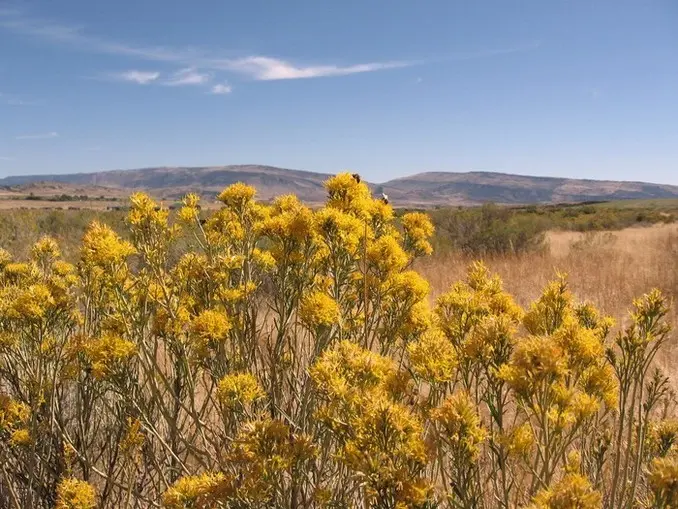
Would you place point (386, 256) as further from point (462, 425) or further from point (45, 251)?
point (45, 251)

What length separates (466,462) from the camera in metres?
1.56

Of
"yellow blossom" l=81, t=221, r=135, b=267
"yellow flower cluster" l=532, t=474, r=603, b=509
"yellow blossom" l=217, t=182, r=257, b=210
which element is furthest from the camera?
"yellow blossom" l=217, t=182, r=257, b=210

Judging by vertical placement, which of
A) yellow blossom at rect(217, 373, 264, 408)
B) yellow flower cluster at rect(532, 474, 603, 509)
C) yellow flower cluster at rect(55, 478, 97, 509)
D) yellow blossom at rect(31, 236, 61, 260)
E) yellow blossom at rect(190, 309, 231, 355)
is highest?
yellow blossom at rect(31, 236, 61, 260)

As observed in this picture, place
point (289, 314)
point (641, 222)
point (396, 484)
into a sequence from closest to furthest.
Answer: point (396, 484) → point (289, 314) → point (641, 222)

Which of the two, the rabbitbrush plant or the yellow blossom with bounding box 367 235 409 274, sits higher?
the yellow blossom with bounding box 367 235 409 274

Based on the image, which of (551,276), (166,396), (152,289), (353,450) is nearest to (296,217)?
(152,289)

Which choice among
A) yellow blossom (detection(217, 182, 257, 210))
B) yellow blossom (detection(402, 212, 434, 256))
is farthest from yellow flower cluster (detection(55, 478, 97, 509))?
yellow blossom (detection(402, 212, 434, 256))

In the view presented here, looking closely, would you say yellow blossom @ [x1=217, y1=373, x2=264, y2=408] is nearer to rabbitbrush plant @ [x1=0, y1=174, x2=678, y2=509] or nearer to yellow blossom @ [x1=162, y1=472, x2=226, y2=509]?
rabbitbrush plant @ [x1=0, y1=174, x2=678, y2=509]

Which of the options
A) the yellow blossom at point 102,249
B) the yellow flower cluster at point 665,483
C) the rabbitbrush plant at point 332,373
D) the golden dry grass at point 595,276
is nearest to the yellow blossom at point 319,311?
the rabbitbrush plant at point 332,373

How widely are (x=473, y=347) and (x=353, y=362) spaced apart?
43 centimetres

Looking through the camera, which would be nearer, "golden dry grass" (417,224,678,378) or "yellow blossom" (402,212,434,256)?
"yellow blossom" (402,212,434,256)

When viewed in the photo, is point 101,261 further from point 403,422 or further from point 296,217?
point 403,422

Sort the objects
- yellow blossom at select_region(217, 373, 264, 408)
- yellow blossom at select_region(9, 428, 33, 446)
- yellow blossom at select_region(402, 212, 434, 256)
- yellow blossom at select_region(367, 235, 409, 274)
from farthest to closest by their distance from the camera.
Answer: yellow blossom at select_region(402, 212, 434, 256)
yellow blossom at select_region(367, 235, 409, 274)
yellow blossom at select_region(9, 428, 33, 446)
yellow blossom at select_region(217, 373, 264, 408)

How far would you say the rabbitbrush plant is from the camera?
1.59m
